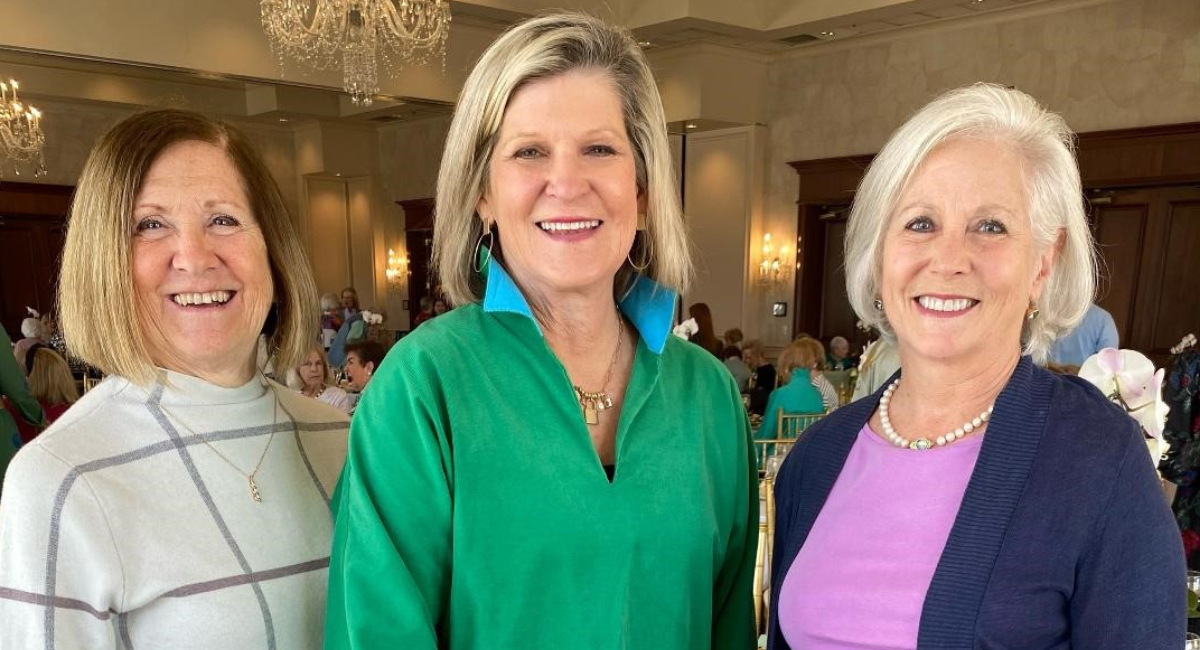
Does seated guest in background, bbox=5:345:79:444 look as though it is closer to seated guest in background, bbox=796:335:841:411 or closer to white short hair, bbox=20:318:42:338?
white short hair, bbox=20:318:42:338

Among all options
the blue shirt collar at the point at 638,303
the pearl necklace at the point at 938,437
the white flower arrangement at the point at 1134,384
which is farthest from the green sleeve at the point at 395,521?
the white flower arrangement at the point at 1134,384

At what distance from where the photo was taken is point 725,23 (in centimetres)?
780

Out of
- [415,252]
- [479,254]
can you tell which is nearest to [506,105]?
[479,254]

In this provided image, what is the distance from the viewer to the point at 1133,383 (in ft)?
5.30

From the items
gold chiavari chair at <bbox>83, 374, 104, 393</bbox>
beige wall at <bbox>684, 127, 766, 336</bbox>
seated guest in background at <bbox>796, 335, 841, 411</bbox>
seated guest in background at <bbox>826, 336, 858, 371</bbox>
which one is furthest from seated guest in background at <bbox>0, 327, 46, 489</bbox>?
beige wall at <bbox>684, 127, 766, 336</bbox>

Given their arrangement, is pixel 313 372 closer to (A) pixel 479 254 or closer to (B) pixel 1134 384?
(A) pixel 479 254

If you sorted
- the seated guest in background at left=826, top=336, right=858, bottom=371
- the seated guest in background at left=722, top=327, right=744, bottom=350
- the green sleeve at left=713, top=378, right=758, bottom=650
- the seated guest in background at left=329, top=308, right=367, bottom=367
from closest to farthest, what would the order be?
the green sleeve at left=713, top=378, right=758, bottom=650
the seated guest in background at left=826, top=336, right=858, bottom=371
the seated guest in background at left=722, top=327, right=744, bottom=350
the seated guest in background at left=329, top=308, right=367, bottom=367

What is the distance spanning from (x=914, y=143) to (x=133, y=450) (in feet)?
4.28

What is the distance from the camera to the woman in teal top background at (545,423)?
100 centimetres

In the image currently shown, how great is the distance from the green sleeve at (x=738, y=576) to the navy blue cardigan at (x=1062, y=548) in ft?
1.12

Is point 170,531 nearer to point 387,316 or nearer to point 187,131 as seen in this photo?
point 187,131

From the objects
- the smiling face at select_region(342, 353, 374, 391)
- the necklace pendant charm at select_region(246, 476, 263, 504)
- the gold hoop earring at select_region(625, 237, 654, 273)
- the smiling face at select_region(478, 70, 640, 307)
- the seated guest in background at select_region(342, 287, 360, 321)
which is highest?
the smiling face at select_region(478, 70, 640, 307)

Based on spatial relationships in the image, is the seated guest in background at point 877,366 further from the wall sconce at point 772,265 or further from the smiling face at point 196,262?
the wall sconce at point 772,265

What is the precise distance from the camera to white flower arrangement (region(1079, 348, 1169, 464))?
5.27 feet
